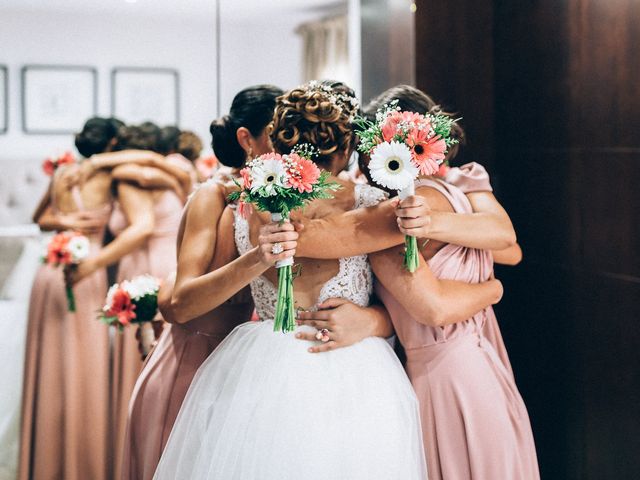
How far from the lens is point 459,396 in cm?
196

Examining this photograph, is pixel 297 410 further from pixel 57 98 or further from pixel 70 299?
pixel 57 98

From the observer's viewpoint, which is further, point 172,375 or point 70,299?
point 70,299

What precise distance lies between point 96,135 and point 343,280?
81.3 inches

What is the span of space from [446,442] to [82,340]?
85.3 inches

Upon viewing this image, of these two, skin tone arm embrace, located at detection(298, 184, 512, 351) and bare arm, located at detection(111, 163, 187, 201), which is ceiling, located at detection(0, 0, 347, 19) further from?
skin tone arm embrace, located at detection(298, 184, 512, 351)

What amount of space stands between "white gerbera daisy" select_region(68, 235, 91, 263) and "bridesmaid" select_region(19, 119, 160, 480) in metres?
0.06

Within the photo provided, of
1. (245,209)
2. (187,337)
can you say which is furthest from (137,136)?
(245,209)

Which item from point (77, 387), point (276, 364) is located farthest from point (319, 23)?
point (276, 364)

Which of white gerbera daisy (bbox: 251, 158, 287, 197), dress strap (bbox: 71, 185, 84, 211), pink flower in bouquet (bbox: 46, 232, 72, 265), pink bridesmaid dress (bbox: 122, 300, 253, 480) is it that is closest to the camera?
white gerbera daisy (bbox: 251, 158, 287, 197)

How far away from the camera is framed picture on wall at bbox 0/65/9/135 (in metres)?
3.50

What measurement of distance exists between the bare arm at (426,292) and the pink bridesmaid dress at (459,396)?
0.06 metres

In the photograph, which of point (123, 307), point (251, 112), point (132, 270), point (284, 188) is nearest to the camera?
point (284, 188)

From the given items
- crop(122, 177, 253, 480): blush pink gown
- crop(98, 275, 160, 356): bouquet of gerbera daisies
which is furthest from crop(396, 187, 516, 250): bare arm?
crop(98, 275, 160, 356): bouquet of gerbera daisies

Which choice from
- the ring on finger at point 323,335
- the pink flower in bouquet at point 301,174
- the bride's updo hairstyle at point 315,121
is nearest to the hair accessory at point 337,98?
the bride's updo hairstyle at point 315,121
